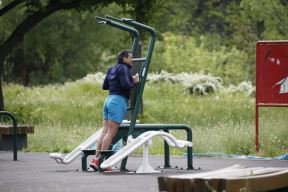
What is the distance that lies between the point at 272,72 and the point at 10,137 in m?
5.16

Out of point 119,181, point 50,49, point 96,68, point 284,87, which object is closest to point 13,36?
point 284,87

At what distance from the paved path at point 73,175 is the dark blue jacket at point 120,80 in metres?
1.13

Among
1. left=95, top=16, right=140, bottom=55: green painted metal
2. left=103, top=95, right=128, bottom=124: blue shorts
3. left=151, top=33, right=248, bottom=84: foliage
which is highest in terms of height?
left=151, top=33, right=248, bottom=84: foliage

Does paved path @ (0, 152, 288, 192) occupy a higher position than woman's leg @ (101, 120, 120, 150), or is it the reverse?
woman's leg @ (101, 120, 120, 150)

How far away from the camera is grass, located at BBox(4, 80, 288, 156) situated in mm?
18906

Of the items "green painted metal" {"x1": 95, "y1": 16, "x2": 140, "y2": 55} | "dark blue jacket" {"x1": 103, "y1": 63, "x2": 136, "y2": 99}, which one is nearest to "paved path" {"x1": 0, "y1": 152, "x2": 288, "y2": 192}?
"dark blue jacket" {"x1": 103, "y1": 63, "x2": 136, "y2": 99}

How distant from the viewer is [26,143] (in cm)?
2017

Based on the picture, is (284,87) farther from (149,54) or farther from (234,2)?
(234,2)

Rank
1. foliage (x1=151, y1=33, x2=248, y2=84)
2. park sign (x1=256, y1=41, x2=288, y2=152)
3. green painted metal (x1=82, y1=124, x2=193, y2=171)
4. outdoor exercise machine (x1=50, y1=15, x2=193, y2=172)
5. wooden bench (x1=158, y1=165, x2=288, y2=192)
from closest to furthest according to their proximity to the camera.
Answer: wooden bench (x1=158, y1=165, x2=288, y2=192), outdoor exercise machine (x1=50, y1=15, x2=193, y2=172), green painted metal (x1=82, y1=124, x2=193, y2=171), park sign (x1=256, y1=41, x2=288, y2=152), foliage (x1=151, y1=33, x2=248, y2=84)

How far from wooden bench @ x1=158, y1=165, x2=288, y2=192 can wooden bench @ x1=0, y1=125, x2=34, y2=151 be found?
1008 centimetres

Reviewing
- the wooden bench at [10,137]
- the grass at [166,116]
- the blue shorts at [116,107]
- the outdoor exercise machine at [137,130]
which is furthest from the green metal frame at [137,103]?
the wooden bench at [10,137]

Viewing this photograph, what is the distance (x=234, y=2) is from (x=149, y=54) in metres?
44.0

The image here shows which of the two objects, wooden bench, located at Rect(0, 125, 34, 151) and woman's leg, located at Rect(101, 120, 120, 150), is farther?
wooden bench, located at Rect(0, 125, 34, 151)

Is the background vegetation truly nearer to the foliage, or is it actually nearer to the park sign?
the foliage
